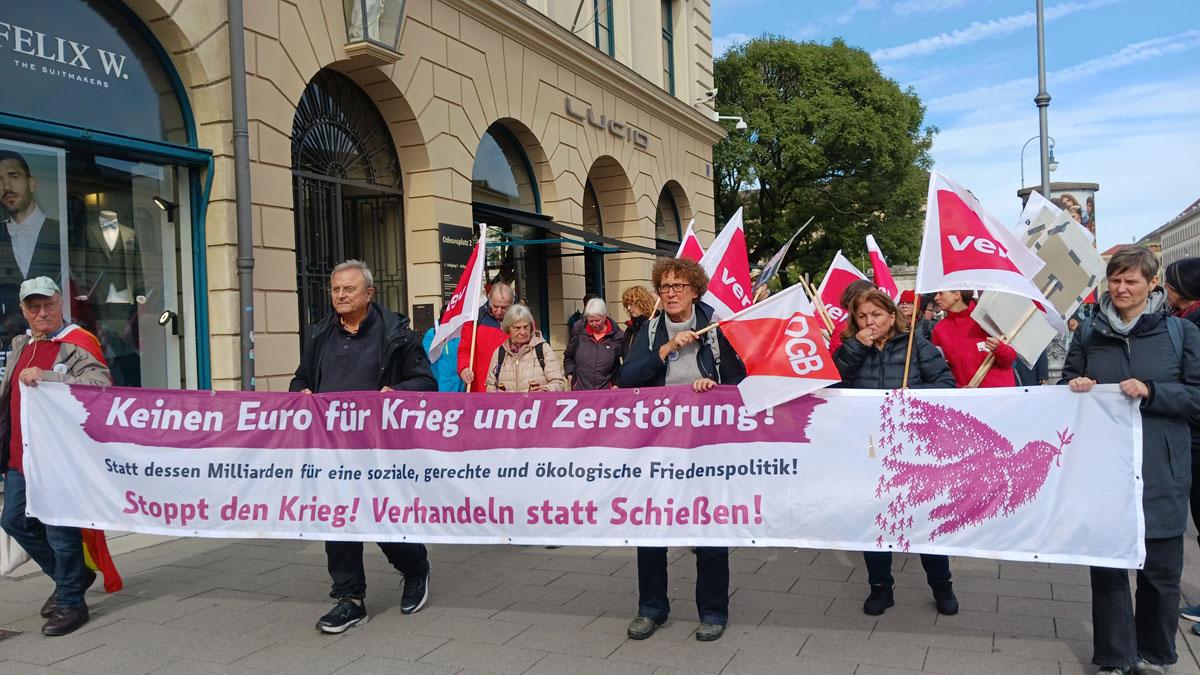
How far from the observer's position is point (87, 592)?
554 centimetres

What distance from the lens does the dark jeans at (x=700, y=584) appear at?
4434mm

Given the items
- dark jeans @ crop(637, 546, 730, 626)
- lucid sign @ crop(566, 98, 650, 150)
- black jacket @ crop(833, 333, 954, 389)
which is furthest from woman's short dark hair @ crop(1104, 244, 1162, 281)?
lucid sign @ crop(566, 98, 650, 150)

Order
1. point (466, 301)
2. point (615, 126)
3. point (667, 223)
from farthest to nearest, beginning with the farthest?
1. point (667, 223)
2. point (615, 126)
3. point (466, 301)

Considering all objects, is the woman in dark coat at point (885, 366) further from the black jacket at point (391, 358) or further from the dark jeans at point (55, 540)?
the dark jeans at point (55, 540)

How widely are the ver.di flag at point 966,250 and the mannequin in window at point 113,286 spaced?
6733mm

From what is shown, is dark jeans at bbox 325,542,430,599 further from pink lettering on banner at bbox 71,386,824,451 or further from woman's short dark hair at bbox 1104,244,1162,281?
woman's short dark hair at bbox 1104,244,1162,281

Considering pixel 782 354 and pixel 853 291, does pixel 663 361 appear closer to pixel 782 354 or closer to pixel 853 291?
pixel 782 354

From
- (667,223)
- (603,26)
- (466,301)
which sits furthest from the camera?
(667,223)

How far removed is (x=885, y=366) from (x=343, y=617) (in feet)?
10.3

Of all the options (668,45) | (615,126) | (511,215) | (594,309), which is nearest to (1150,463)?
(594,309)

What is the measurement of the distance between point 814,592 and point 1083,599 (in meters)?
1.47

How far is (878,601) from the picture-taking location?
15.8ft

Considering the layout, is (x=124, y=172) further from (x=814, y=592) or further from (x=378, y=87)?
(x=814, y=592)

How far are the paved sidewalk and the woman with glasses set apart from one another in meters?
0.13
